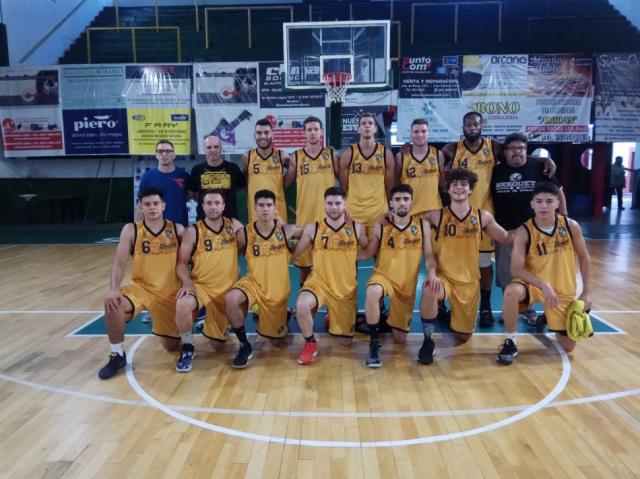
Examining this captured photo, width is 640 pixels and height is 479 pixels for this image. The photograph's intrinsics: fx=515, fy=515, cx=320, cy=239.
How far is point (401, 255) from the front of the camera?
3604 millimetres

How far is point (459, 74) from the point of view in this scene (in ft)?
31.0

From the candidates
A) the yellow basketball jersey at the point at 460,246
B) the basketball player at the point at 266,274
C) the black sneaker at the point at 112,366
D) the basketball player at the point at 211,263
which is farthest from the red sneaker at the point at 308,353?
the black sneaker at the point at 112,366

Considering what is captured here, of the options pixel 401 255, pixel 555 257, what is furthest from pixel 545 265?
pixel 401 255

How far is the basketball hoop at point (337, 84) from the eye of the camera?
6.42 m

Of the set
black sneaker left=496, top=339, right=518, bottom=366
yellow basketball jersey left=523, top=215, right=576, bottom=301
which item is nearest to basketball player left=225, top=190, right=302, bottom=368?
black sneaker left=496, top=339, right=518, bottom=366

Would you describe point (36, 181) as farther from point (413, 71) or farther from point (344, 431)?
point (344, 431)

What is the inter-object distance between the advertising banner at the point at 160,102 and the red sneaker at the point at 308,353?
7.29m

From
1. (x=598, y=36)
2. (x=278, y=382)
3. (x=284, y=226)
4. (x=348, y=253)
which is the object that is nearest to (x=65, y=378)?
(x=278, y=382)

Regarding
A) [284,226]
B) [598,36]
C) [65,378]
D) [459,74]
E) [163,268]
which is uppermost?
[598,36]

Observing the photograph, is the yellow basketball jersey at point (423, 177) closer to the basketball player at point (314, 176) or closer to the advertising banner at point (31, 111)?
the basketball player at point (314, 176)

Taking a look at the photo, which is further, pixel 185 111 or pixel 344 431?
pixel 185 111

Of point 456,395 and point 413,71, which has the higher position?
point 413,71

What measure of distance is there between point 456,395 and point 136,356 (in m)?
2.16

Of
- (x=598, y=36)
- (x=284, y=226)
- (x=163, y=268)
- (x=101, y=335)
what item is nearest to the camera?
(x=163, y=268)
